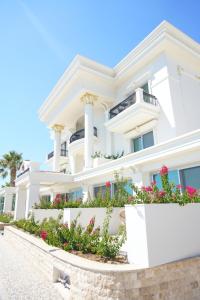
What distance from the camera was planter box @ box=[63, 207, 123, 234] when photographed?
8008 mm

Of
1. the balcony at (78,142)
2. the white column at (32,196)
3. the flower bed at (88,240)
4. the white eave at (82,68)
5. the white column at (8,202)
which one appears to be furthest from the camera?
the white column at (8,202)

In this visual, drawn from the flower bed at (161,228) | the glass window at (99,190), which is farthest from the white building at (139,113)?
the flower bed at (161,228)

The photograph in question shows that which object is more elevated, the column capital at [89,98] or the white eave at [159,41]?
the white eave at [159,41]

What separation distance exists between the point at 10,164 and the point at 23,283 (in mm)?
30673

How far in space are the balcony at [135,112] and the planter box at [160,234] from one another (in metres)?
8.58

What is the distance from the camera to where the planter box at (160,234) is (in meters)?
3.85

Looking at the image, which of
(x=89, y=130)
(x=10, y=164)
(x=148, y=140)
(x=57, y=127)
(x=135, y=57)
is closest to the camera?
(x=148, y=140)

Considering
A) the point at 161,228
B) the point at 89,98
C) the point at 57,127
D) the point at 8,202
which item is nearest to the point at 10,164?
the point at 8,202

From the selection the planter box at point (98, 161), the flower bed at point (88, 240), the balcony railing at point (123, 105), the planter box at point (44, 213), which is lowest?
the flower bed at point (88, 240)

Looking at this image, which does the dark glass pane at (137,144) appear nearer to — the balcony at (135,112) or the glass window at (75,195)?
the balcony at (135,112)

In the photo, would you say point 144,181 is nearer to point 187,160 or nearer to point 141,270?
point 187,160

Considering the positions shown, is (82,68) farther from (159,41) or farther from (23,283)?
(23,283)

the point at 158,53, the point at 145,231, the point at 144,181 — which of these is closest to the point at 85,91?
the point at 158,53

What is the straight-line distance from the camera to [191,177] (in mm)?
8766
